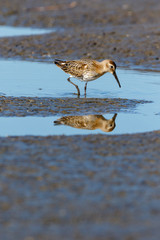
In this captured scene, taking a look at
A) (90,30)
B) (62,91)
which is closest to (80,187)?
(62,91)

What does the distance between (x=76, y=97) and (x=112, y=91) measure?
116cm

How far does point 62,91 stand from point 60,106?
1548 mm

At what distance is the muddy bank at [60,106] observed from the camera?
10711 millimetres

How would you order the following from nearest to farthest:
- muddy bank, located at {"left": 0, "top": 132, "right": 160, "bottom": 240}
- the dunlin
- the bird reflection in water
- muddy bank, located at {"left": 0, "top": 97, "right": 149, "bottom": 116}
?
1. muddy bank, located at {"left": 0, "top": 132, "right": 160, "bottom": 240}
2. the bird reflection in water
3. muddy bank, located at {"left": 0, "top": 97, "right": 149, "bottom": 116}
4. the dunlin

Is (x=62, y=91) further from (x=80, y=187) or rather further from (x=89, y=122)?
(x=80, y=187)

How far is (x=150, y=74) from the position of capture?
14.7m

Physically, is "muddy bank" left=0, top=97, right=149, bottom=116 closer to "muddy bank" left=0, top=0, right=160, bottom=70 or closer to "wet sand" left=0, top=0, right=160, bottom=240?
"wet sand" left=0, top=0, right=160, bottom=240

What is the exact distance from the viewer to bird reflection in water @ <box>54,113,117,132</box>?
9.80m

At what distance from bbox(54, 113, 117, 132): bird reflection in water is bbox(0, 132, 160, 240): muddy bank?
100 cm

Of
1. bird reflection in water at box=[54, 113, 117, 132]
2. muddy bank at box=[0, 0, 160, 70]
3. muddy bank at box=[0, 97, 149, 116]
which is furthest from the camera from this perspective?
muddy bank at box=[0, 0, 160, 70]

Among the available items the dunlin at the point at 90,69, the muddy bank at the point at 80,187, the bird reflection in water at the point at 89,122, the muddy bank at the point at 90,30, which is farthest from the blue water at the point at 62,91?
the muddy bank at the point at 90,30

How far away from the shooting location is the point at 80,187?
661cm

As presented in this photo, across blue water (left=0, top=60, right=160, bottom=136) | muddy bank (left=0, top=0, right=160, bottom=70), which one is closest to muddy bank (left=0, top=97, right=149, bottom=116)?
blue water (left=0, top=60, right=160, bottom=136)

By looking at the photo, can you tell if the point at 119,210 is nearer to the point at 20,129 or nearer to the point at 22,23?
the point at 20,129
